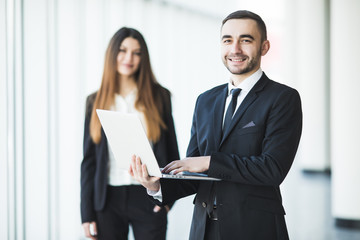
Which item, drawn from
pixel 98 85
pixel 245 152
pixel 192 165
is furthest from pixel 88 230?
pixel 98 85

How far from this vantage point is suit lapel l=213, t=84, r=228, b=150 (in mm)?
1622

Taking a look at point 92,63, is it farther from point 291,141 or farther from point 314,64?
point 314,64

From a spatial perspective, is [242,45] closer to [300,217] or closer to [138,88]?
[138,88]

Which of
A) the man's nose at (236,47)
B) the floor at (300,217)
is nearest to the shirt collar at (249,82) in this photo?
the man's nose at (236,47)

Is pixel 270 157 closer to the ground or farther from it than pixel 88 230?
farther from it

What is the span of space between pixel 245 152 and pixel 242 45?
0.43m

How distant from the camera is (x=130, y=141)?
153 cm

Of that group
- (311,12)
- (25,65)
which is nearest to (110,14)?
(25,65)

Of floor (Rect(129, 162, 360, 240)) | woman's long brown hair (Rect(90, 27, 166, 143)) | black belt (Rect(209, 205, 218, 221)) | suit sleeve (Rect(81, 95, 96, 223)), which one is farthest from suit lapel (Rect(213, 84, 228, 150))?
floor (Rect(129, 162, 360, 240))

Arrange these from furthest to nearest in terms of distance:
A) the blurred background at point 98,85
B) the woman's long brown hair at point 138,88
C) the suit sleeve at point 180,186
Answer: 1. the blurred background at point 98,85
2. the woman's long brown hair at point 138,88
3. the suit sleeve at point 180,186

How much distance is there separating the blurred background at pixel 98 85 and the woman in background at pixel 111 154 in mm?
771

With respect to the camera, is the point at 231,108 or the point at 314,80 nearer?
the point at 231,108

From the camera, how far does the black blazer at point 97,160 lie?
231cm

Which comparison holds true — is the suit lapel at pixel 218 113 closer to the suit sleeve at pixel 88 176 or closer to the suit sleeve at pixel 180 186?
the suit sleeve at pixel 180 186
